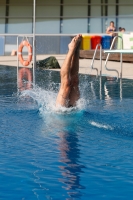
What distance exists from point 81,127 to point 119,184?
261cm

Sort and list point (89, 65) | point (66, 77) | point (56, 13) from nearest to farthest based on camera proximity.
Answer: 1. point (66, 77)
2. point (89, 65)
3. point (56, 13)

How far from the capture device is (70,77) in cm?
805

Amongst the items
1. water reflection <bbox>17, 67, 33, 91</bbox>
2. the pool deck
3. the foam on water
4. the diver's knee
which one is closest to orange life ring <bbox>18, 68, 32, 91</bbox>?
water reflection <bbox>17, 67, 33, 91</bbox>

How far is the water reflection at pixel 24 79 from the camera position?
12.7 meters

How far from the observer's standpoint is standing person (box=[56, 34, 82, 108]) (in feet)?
25.8

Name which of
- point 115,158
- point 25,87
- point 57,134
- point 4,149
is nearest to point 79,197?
point 115,158

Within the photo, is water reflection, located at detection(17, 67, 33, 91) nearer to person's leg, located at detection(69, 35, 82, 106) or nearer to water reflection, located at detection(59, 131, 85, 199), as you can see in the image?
person's leg, located at detection(69, 35, 82, 106)

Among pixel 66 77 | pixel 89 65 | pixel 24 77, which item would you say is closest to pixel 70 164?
pixel 66 77

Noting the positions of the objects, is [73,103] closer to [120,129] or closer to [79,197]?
[120,129]

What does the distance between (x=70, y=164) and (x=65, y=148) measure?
72cm

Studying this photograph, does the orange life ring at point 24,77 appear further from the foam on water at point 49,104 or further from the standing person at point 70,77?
the standing person at point 70,77

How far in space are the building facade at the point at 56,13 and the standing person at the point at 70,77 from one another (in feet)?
68.8

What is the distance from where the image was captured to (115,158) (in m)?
5.81

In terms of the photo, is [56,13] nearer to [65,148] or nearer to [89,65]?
[89,65]
